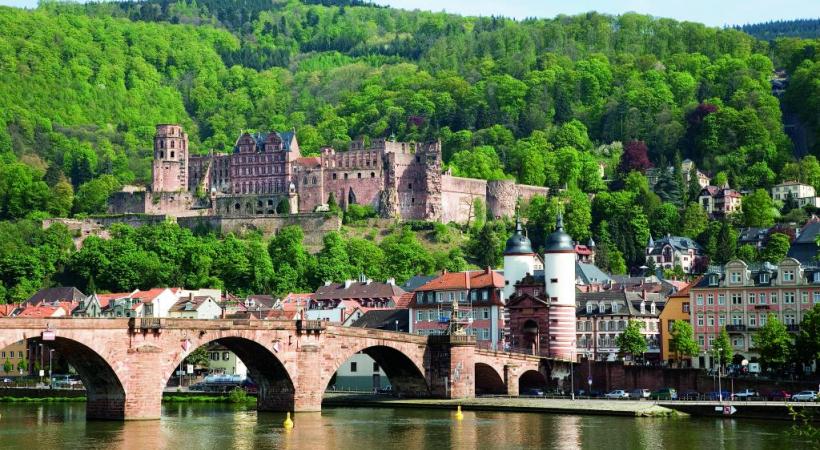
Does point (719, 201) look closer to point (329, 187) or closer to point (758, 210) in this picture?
point (758, 210)

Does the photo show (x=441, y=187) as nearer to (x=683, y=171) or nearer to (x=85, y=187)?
(x=683, y=171)

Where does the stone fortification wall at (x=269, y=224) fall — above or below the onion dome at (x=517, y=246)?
above

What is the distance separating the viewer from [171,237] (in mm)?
155375

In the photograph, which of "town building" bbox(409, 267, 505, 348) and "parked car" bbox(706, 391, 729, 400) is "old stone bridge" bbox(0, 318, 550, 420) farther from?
"parked car" bbox(706, 391, 729, 400)

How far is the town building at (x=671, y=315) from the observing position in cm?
10306

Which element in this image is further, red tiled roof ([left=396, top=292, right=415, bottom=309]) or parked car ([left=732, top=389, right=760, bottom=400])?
red tiled roof ([left=396, top=292, right=415, bottom=309])

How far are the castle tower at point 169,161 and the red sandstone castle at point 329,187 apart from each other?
23cm

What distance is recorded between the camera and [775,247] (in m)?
143

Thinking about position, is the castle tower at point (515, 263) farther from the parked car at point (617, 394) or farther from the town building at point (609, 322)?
the parked car at point (617, 394)

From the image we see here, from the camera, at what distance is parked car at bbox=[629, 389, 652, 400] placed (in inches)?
3535

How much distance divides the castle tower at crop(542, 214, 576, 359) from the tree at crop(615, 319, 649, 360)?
3.48 m

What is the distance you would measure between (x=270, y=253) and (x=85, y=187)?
128 ft

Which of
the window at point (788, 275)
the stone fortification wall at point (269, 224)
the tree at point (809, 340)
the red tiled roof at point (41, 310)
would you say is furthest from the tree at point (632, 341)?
the stone fortification wall at point (269, 224)

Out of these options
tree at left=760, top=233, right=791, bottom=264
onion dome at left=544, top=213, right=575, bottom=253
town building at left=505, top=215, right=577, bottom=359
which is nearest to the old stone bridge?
town building at left=505, top=215, right=577, bottom=359
